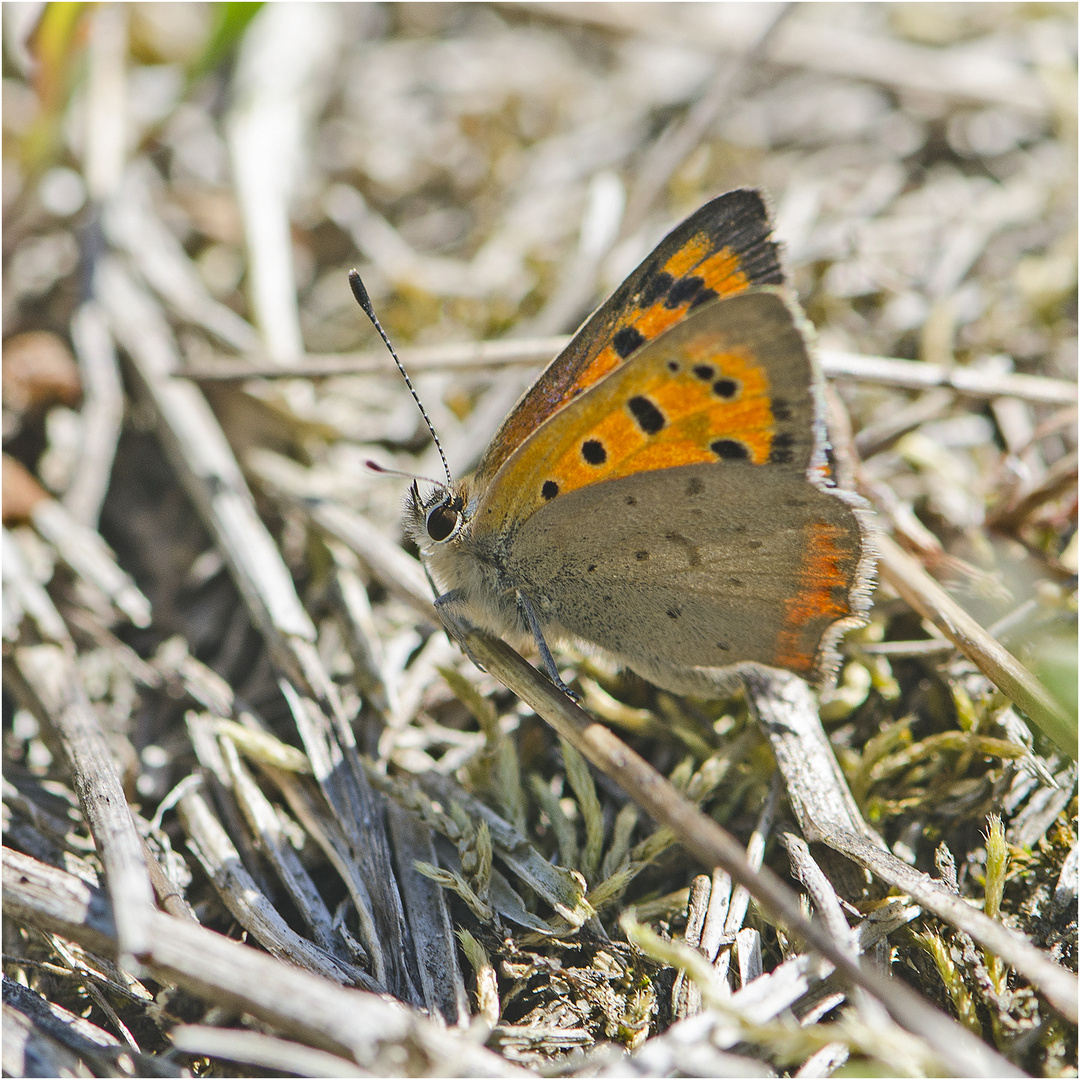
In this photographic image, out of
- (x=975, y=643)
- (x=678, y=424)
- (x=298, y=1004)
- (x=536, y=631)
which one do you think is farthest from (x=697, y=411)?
(x=298, y=1004)

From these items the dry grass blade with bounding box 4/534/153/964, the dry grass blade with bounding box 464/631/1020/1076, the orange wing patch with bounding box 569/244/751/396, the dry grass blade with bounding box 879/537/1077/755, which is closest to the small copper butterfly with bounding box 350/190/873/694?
the orange wing patch with bounding box 569/244/751/396

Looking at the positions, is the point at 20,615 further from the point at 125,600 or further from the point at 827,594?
the point at 827,594

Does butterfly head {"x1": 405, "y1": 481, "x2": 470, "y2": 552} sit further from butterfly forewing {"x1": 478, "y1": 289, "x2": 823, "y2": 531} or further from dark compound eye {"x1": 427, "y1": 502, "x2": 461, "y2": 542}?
butterfly forewing {"x1": 478, "y1": 289, "x2": 823, "y2": 531}

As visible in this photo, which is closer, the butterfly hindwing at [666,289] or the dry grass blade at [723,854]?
the dry grass blade at [723,854]

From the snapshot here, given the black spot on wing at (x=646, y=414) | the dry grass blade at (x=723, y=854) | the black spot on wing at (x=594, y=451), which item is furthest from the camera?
the black spot on wing at (x=594, y=451)

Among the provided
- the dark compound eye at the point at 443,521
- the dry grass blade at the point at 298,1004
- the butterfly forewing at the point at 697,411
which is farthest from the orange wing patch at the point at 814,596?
the dry grass blade at the point at 298,1004

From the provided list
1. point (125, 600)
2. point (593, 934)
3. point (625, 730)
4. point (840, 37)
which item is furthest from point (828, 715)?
point (840, 37)

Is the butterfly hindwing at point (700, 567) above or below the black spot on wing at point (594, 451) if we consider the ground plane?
below

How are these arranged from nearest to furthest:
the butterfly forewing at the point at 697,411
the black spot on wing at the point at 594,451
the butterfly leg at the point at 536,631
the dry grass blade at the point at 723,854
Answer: the dry grass blade at the point at 723,854 < the butterfly forewing at the point at 697,411 < the black spot on wing at the point at 594,451 < the butterfly leg at the point at 536,631

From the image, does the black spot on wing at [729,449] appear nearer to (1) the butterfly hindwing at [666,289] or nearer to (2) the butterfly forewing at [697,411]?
(2) the butterfly forewing at [697,411]
